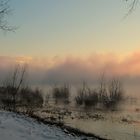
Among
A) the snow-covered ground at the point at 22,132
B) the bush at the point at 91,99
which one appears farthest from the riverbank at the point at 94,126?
the bush at the point at 91,99

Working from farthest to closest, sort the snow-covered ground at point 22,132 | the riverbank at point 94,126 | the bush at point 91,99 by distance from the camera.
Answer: the bush at point 91,99
the riverbank at point 94,126
the snow-covered ground at point 22,132

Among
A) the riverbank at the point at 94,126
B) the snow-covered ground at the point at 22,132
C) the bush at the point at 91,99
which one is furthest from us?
the bush at the point at 91,99

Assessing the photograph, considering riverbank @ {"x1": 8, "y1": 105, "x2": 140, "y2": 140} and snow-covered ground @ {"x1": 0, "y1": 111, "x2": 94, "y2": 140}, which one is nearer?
snow-covered ground @ {"x1": 0, "y1": 111, "x2": 94, "y2": 140}

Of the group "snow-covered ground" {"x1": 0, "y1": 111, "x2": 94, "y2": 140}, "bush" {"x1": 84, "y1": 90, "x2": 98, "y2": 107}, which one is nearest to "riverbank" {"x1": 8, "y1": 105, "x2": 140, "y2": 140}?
"snow-covered ground" {"x1": 0, "y1": 111, "x2": 94, "y2": 140}

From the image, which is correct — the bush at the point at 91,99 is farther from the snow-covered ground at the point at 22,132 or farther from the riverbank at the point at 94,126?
the snow-covered ground at the point at 22,132

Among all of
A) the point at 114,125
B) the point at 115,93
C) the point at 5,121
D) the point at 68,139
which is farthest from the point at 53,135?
the point at 115,93

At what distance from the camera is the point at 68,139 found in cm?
1355

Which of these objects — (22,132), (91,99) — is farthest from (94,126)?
(91,99)

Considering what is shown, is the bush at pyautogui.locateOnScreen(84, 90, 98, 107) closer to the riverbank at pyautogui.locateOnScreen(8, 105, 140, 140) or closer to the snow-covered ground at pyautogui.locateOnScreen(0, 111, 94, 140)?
the riverbank at pyautogui.locateOnScreen(8, 105, 140, 140)

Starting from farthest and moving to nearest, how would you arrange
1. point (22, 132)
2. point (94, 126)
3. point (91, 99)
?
point (91, 99) → point (94, 126) → point (22, 132)

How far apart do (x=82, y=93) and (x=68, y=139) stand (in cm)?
7100

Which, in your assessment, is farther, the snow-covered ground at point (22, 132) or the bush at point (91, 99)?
the bush at point (91, 99)

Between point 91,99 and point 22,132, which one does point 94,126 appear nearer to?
point 22,132

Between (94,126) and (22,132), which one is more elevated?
(94,126)
